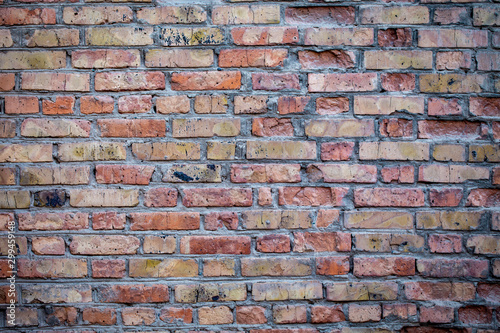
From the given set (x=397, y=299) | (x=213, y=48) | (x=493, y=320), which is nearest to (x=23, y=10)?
(x=213, y=48)

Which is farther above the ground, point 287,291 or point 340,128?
point 340,128

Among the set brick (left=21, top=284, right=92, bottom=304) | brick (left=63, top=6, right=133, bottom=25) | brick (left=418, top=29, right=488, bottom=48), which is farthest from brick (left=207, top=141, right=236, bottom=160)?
brick (left=418, top=29, right=488, bottom=48)

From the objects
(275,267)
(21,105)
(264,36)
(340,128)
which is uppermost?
(264,36)

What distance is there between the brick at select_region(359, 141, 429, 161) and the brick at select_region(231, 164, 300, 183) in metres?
0.27

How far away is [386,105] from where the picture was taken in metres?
1.44

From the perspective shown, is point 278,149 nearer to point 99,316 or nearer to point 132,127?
point 132,127

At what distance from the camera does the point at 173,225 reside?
1.43 m

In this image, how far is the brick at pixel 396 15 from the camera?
56.4 inches

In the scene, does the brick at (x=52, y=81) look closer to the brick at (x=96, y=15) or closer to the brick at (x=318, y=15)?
the brick at (x=96, y=15)

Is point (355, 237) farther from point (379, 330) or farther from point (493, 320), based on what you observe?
point (493, 320)

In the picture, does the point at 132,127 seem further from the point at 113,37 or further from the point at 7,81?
the point at 7,81

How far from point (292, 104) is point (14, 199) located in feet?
3.70

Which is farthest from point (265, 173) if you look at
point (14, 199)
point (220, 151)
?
point (14, 199)

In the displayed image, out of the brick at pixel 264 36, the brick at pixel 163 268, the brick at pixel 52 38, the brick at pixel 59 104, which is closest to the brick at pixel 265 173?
the brick at pixel 163 268
